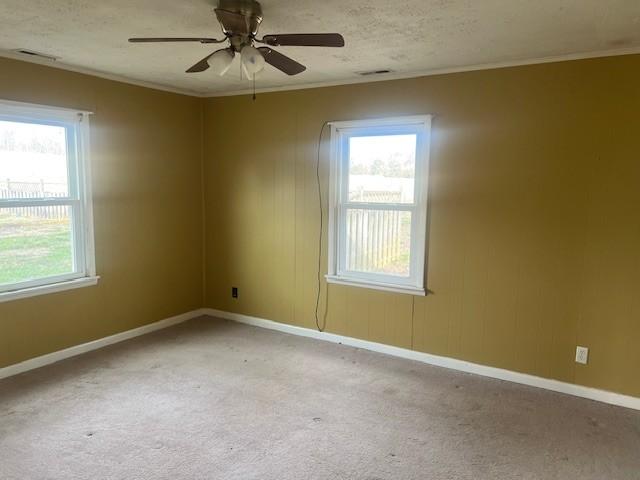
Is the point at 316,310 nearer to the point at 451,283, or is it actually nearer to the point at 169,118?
the point at 451,283

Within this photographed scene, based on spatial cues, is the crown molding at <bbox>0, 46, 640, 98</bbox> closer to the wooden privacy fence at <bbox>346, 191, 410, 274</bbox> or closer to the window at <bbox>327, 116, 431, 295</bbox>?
the window at <bbox>327, 116, 431, 295</bbox>

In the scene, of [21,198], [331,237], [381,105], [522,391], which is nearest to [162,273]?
[21,198]

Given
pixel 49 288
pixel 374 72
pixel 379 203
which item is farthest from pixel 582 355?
pixel 49 288

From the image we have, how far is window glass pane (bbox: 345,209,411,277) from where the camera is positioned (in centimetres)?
400

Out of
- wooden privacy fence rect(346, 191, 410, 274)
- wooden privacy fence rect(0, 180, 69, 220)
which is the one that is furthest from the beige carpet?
wooden privacy fence rect(0, 180, 69, 220)

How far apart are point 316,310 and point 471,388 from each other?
1619 mm

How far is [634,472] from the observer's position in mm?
2471

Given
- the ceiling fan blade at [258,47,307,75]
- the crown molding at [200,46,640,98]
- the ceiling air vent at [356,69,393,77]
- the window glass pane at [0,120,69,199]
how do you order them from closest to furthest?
1. the ceiling fan blade at [258,47,307,75]
2. the crown molding at [200,46,640,98]
3. the window glass pane at [0,120,69,199]
4. the ceiling air vent at [356,69,393,77]

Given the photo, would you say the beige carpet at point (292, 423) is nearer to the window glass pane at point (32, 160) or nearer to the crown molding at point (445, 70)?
the window glass pane at point (32, 160)

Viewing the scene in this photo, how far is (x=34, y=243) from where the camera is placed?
145 inches

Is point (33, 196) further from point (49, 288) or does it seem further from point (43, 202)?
point (49, 288)

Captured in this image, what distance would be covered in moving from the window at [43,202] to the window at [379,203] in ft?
7.13

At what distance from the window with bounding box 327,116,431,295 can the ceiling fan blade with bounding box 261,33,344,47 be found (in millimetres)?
1684

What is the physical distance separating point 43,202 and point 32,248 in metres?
0.38
